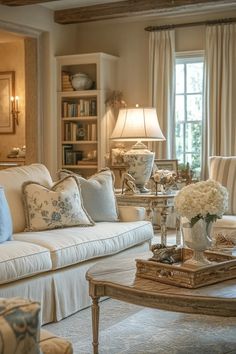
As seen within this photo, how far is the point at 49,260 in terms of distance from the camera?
3457mm

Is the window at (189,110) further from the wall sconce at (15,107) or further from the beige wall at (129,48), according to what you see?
the wall sconce at (15,107)

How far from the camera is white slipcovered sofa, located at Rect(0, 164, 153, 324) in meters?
3.27

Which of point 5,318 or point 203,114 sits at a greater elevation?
point 203,114

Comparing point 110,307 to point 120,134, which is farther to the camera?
point 120,134

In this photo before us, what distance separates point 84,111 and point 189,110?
4.45 feet

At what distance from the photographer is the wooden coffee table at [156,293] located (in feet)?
8.17

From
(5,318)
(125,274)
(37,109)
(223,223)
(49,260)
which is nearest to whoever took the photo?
(5,318)

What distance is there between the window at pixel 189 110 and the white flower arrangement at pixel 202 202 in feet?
14.6

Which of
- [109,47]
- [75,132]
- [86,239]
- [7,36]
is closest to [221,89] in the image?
[109,47]

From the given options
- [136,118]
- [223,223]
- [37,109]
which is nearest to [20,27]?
[37,109]

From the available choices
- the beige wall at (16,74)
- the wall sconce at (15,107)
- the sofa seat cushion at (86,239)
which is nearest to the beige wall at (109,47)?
the beige wall at (16,74)

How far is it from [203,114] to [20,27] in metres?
2.43

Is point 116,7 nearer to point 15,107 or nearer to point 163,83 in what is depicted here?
point 163,83

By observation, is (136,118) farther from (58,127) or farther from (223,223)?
(58,127)
